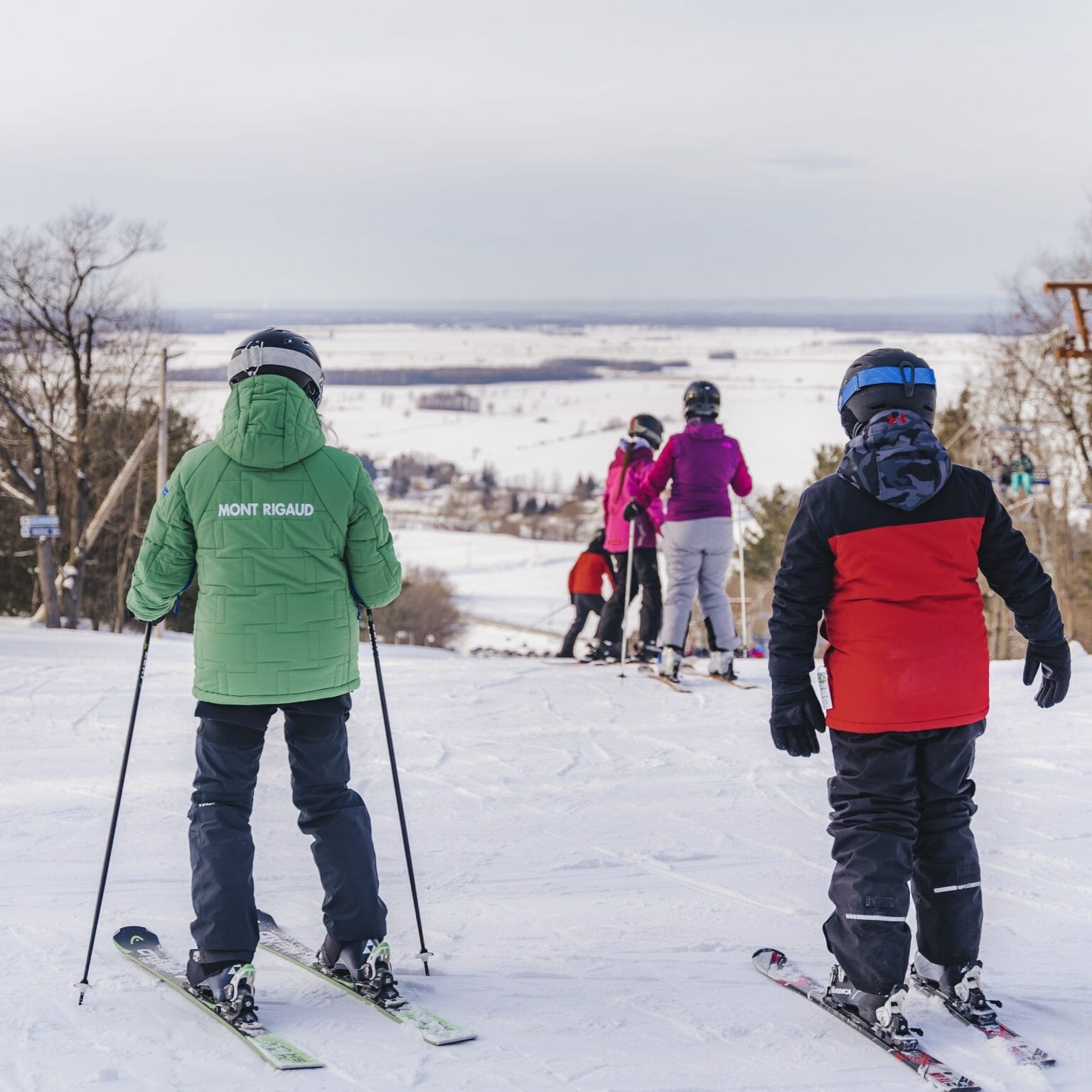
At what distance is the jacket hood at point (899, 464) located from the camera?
2.97 metres

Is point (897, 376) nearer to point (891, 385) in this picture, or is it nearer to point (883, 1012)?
point (891, 385)

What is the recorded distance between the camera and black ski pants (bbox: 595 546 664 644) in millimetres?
9258

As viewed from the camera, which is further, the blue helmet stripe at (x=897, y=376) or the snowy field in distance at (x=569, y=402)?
the snowy field in distance at (x=569, y=402)

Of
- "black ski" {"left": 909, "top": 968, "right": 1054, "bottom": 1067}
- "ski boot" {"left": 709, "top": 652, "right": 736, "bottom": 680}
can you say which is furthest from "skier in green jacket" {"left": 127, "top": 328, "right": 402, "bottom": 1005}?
"ski boot" {"left": 709, "top": 652, "right": 736, "bottom": 680}

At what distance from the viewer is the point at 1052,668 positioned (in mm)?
3232

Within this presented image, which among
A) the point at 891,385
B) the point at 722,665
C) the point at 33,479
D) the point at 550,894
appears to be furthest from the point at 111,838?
the point at 33,479

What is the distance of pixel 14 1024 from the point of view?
3.08 metres

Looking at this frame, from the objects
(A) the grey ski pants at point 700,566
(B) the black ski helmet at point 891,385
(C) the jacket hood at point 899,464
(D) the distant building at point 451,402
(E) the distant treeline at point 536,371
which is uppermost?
(E) the distant treeline at point 536,371

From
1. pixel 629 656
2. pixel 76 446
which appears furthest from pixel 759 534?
pixel 629 656

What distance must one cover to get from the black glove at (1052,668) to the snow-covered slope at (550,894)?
824 mm

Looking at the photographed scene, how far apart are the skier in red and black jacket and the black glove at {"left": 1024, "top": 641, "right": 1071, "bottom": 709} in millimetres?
29

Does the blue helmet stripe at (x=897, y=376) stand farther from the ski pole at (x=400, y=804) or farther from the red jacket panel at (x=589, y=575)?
the red jacket panel at (x=589, y=575)

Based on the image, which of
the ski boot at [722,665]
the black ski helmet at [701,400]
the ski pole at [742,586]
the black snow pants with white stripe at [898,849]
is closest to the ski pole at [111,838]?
the black snow pants with white stripe at [898,849]

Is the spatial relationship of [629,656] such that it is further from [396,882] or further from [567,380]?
[567,380]
